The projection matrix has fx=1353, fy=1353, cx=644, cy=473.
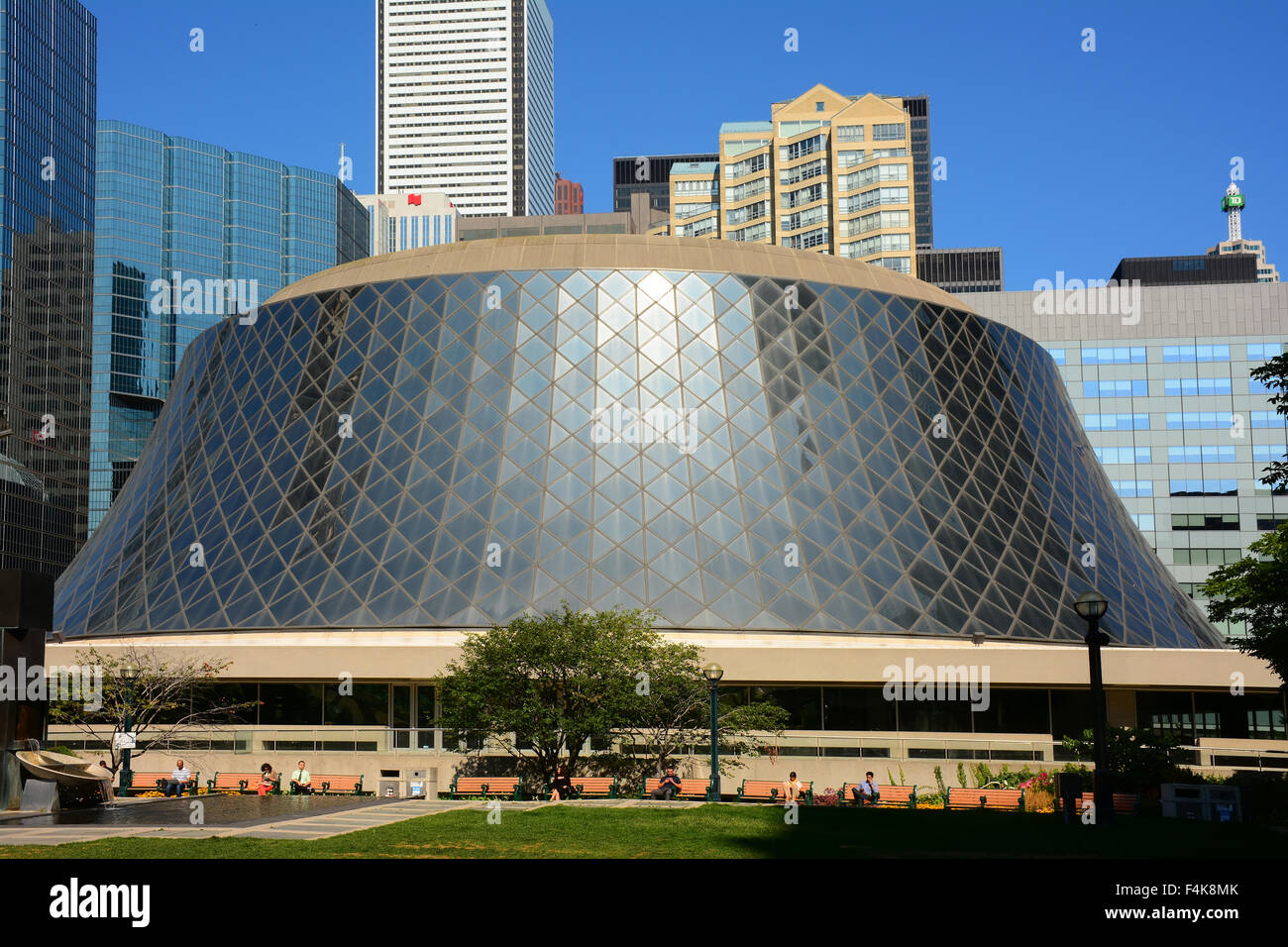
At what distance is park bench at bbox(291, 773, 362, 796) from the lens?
117 feet

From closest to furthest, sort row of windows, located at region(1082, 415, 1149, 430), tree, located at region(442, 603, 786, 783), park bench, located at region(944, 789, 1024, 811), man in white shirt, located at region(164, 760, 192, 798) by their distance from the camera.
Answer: park bench, located at region(944, 789, 1024, 811) < man in white shirt, located at region(164, 760, 192, 798) < tree, located at region(442, 603, 786, 783) < row of windows, located at region(1082, 415, 1149, 430)

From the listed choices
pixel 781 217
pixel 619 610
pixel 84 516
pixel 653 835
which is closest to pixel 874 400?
pixel 619 610

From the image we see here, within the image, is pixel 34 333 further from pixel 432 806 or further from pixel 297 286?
pixel 432 806

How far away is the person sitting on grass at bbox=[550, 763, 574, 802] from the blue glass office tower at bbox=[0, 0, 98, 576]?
458 ft

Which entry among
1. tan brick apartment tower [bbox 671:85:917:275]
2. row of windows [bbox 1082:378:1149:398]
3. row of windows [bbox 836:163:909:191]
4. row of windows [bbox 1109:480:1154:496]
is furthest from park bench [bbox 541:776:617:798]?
row of windows [bbox 836:163:909:191]

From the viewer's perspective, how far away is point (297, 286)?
57094 mm

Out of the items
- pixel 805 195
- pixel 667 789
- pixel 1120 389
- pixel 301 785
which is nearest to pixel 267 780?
pixel 301 785

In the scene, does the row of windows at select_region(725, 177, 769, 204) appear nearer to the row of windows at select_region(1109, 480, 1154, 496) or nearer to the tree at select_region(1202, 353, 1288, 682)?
the row of windows at select_region(1109, 480, 1154, 496)

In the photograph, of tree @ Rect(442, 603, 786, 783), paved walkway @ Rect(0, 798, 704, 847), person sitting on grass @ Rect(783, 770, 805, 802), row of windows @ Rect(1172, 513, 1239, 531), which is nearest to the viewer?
paved walkway @ Rect(0, 798, 704, 847)

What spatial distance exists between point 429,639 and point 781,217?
116484mm

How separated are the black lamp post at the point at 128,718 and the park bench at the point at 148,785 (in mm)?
132

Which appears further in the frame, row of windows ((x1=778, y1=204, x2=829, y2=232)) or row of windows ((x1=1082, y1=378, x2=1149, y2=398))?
row of windows ((x1=778, y1=204, x2=829, y2=232))

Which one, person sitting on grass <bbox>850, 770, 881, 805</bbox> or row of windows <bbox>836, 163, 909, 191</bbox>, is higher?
row of windows <bbox>836, 163, 909, 191</bbox>

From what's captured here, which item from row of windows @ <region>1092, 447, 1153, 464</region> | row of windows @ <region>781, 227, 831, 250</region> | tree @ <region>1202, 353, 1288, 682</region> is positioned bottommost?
tree @ <region>1202, 353, 1288, 682</region>
